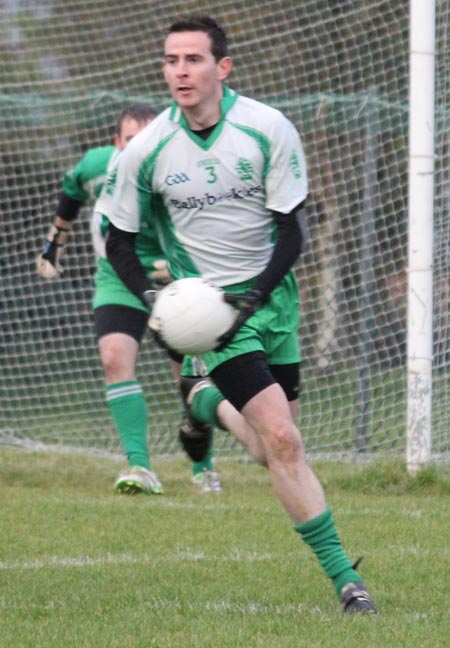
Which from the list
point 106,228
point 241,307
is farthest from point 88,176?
point 241,307

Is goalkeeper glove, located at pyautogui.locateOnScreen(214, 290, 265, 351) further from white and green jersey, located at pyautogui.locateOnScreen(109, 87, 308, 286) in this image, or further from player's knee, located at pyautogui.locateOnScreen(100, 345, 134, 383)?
player's knee, located at pyautogui.locateOnScreen(100, 345, 134, 383)

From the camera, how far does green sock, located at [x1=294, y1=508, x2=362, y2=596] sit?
4387mm

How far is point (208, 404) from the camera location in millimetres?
5336

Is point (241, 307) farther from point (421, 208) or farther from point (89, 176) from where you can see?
point (89, 176)

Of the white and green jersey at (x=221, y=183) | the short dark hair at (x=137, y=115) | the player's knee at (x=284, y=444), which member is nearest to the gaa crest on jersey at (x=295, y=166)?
the white and green jersey at (x=221, y=183)

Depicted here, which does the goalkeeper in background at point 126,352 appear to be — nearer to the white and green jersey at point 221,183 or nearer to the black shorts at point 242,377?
the white and green jersey at point 221,183

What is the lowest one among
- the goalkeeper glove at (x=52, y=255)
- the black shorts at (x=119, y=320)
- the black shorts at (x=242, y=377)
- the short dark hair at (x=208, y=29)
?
the black shorts at (x=119, y=320)

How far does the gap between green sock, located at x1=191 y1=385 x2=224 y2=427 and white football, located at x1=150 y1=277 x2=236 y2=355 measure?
2.80 ft

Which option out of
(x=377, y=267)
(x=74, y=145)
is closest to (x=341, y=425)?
(x=377, y=267)

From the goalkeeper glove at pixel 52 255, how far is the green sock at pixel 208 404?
8.52 feet

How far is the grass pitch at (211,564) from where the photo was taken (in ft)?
13.5

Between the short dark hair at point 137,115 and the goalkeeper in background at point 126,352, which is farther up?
the short dark hair at point 137,115

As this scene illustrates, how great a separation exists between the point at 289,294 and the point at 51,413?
17.4ft

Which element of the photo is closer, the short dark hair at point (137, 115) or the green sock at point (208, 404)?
the green sock at point (208, 404)
